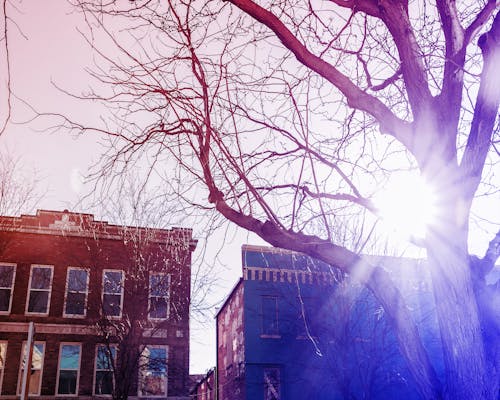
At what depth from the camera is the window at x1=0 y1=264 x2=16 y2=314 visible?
876 inches

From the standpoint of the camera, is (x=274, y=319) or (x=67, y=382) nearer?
(x=67, y=382)

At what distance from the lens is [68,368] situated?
2177 centimetres

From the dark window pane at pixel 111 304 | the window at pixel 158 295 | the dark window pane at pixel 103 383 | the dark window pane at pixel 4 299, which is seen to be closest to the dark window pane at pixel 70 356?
the dark window pane at pixel 103 383

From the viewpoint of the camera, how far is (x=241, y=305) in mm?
27016

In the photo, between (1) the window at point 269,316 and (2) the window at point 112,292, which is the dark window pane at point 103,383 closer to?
(2) the window at point 112,292

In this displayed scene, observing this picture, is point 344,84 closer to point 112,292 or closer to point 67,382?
point 112,292

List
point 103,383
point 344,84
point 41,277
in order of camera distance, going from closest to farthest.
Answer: point 344,84
point 103,383
point 41,277

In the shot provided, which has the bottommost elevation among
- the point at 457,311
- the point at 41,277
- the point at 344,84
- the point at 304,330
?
the point at 457,311

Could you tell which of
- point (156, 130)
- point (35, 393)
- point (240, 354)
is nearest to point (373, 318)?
point (240, 354)

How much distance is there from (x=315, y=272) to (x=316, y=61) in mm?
18002

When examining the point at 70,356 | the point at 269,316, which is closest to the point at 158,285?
the point at 70,356

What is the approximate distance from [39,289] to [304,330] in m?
12.0

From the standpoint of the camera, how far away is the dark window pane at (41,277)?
75.2 ft

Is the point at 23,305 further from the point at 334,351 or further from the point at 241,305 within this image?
the point at 334,351
